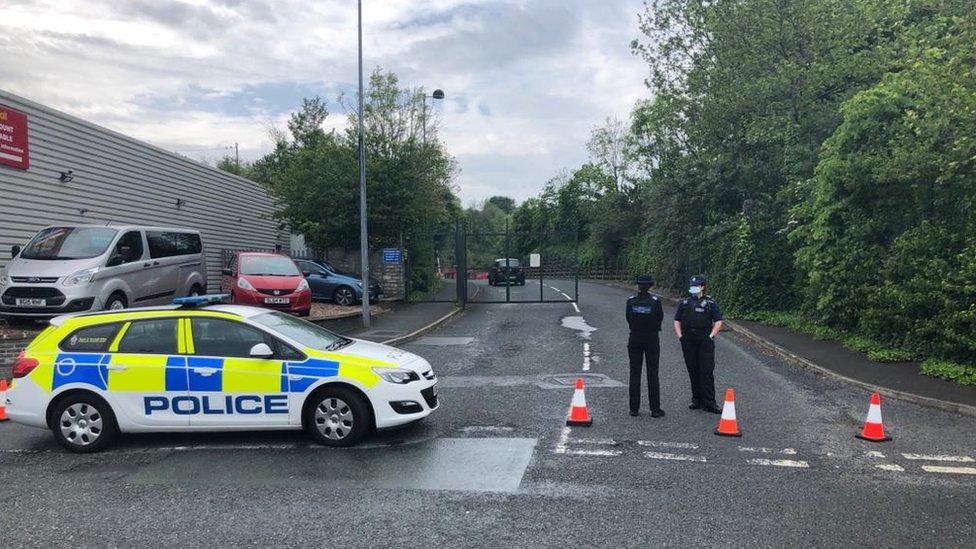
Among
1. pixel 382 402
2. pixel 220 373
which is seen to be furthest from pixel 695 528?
pixel 220 373

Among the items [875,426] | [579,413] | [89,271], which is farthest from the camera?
[89,271]

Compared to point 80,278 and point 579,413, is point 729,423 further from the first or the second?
point 80,278

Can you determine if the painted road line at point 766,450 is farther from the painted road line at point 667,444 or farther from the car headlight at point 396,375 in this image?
the car headlight at point 396,375

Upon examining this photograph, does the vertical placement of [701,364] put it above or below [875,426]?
above

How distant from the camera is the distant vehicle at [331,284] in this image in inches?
839

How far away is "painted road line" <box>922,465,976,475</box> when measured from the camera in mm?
6094

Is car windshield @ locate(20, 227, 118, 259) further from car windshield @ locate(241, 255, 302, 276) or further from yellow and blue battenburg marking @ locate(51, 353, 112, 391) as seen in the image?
yellow and blue battenburg marking @ locate(51, 353, 112, 391)

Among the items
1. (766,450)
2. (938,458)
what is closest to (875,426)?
(938,458)

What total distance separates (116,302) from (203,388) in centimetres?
728

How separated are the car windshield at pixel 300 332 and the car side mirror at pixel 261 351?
322mm

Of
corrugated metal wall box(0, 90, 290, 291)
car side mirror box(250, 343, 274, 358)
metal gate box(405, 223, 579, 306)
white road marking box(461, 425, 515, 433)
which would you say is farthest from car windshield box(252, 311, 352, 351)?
metal gate box(405, 223, 579, 306)

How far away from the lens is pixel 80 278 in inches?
469

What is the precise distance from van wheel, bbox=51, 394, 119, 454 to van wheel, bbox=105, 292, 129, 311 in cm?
608

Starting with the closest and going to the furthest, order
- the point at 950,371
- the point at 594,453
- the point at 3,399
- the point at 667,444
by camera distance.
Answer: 1. the point at 594,453
2. the point at 667,444
3. the point at 3,399
4. the point at 950,371
